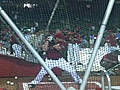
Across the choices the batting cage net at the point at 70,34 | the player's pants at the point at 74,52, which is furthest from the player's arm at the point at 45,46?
the player's pants at the point at 74,52

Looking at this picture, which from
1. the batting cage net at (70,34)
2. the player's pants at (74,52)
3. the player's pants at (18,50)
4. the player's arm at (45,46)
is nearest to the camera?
the batting cage net at (70,34)

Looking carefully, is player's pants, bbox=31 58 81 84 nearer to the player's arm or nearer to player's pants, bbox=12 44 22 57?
the player's arm

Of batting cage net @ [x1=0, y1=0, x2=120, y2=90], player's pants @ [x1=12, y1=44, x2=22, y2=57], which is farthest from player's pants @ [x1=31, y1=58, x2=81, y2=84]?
player's pants @ [x1=12, y1=44, x2=22, y2=57]

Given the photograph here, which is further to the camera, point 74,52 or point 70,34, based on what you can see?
point 74,52

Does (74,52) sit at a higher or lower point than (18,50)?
lower

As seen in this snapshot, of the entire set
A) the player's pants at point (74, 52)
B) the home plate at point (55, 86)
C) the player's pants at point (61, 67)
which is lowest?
the home plate at point (55, 86)

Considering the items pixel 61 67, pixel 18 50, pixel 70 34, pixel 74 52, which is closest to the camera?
pixel 70 34

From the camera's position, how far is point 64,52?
3818 mm

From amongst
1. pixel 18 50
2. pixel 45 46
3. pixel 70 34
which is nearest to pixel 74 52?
pixel 70 34

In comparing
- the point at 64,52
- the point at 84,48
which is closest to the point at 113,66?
the point at 84,48

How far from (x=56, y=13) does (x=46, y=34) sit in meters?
0.32

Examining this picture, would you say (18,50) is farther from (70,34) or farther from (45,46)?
(70,34)

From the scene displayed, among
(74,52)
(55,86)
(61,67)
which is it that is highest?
(74,52)

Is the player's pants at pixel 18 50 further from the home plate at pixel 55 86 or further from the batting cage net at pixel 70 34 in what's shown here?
the home plate at pixel 55 86
